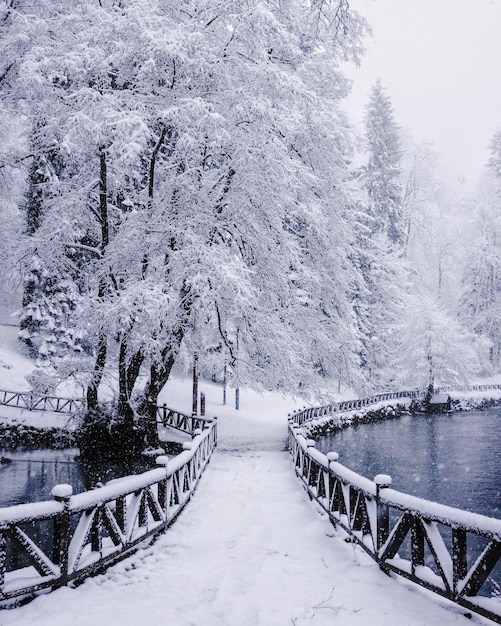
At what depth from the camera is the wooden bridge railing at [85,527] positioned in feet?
16.4

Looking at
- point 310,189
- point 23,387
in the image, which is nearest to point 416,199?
point 310,189

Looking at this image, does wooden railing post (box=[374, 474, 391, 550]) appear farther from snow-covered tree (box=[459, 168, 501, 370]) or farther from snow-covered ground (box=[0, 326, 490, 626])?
snow-covered tree (box=[459, 168, 501, 370])

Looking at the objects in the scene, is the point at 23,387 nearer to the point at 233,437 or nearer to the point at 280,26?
the point at 233,437

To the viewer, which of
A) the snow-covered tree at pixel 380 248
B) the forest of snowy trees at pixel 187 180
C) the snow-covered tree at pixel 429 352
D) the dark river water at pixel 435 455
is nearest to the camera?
the forest of snowy trees at pixel 187 180

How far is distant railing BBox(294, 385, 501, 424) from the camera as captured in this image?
1040 inches

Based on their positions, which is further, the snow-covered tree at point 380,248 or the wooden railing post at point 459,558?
the snow-covered tree at point 380,248

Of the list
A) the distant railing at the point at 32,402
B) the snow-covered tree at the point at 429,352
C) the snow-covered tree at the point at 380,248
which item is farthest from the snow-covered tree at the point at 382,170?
the distant railing at the point at 32,402

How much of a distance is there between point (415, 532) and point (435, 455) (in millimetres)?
18394

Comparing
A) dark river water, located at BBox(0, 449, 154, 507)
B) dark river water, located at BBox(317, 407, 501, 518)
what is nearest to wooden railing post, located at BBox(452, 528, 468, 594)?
dark river water, located at BBox(317, 407, 501, 518)

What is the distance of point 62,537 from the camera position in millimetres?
5402

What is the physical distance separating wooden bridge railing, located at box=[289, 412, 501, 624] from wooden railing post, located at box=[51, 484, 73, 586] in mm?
3682

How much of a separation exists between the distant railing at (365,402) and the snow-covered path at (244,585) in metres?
14.6

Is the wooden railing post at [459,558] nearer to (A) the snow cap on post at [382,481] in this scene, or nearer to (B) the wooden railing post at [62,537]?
(A) the snow cap on post at [382,481]

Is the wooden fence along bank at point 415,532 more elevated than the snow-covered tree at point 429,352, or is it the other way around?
the snow-covered tree at point 429,352
